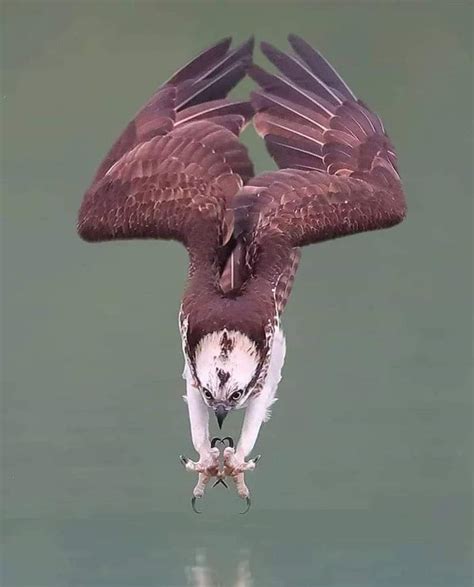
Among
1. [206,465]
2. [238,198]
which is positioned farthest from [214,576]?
[238,198]

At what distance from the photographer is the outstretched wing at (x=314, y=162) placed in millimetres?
4414

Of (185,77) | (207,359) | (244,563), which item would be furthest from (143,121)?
(244,563)

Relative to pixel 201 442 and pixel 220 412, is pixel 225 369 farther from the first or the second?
pixel 201 442

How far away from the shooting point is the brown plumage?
427 cm

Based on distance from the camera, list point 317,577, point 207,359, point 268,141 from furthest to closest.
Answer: point 268,141
point 317,577
point 207,359

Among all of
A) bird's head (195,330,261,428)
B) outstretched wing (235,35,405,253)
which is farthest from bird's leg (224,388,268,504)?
outstretched wing (235,35,405,253)

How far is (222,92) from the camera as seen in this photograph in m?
4.77

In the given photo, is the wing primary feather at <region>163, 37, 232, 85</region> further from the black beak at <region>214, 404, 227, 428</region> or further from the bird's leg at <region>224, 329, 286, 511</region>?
the black beak at <region>214, 404, 227, 428</region>

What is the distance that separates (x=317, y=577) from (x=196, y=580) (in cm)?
36

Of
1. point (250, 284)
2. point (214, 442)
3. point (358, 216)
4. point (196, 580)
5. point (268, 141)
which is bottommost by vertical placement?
point (196, 580)

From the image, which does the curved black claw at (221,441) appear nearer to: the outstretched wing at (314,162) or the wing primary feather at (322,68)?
the outstretched wing at (314,162)

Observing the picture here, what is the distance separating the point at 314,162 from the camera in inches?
185

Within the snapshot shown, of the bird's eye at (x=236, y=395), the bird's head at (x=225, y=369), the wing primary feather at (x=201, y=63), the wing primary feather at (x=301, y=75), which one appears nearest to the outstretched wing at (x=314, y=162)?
the wing primary feather at (x=301, y=75)

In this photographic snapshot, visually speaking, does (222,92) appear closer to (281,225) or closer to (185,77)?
(185,77)
